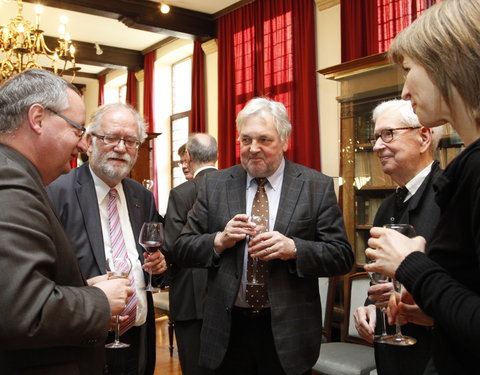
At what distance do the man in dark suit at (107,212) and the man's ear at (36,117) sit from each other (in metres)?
0.74

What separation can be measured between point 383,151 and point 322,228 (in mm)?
450

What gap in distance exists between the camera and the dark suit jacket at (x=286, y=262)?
2.16 meters

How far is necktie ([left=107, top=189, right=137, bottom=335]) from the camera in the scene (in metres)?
2.20

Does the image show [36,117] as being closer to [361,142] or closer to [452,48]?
[452,48]

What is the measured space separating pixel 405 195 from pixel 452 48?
108cm

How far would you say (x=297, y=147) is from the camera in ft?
20.1

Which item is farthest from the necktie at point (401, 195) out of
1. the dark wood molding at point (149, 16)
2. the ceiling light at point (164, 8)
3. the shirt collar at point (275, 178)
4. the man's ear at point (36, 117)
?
the dark wood molding at point (149, 16)

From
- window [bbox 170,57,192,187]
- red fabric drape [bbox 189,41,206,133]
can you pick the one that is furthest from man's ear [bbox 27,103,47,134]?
window [bbox 170,57,192,187]

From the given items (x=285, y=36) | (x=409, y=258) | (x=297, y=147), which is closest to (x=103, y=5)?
(x=285, y=36)

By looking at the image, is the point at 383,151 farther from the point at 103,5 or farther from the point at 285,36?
the point at 103,5

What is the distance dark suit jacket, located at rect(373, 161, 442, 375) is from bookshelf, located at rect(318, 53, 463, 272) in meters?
2.45

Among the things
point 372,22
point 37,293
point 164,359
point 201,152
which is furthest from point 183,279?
point 372,22

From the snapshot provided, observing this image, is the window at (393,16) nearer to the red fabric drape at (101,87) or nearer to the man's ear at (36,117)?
the man's ear at (36,117)

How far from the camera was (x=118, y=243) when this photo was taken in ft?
7.45
